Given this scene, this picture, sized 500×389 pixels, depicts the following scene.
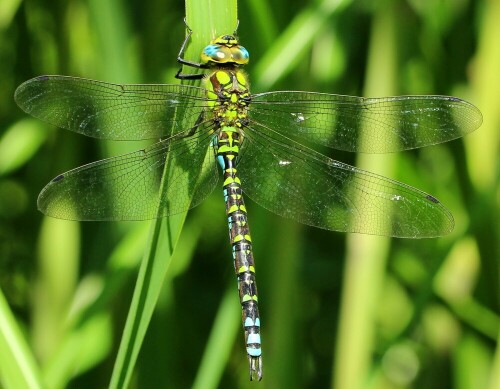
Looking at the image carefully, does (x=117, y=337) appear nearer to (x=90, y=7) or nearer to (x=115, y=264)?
(x=115, y=264)

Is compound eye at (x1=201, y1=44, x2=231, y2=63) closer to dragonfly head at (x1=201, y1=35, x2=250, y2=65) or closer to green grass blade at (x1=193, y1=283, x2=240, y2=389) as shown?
dragonfly head at (x1=201, y1=35, x2=250, y2=65)

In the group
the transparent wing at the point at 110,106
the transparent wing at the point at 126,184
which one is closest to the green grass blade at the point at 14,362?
the transparent wing at the point at 126,184

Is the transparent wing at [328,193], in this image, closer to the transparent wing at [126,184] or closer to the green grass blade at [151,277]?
the transparent wing at [126,184]

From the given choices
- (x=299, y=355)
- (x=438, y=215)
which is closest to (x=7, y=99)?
(x=299, y=355)

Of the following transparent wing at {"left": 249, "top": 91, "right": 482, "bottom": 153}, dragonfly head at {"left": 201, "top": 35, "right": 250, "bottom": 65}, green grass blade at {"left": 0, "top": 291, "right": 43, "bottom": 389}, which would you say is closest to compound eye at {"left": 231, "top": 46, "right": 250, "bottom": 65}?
dragonfly head at {"left": 201, "top": 35, "right": 250, "bottom": 65}

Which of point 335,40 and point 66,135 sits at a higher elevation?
point 335,40

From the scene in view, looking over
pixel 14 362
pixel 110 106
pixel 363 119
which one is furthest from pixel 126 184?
pixel 363 119

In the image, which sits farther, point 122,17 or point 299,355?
point 299,355
